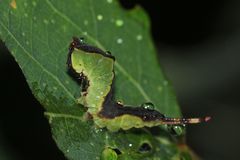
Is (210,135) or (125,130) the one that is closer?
(125,130)

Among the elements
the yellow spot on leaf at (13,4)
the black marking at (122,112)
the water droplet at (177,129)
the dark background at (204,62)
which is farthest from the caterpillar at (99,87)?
the dark background at (204,62)

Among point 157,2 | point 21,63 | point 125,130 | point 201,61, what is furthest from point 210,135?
point 21,63

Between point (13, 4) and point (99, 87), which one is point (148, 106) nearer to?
point (99, 87)

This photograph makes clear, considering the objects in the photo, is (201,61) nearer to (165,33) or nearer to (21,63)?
(165,33)

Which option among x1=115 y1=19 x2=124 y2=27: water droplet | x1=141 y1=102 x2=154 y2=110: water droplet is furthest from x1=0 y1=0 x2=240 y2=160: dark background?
x1=141 y1=102 x2=154 y2=110: water droplet

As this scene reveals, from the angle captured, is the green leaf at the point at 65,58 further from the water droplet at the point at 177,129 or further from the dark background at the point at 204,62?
the dark background at the point at 204,62

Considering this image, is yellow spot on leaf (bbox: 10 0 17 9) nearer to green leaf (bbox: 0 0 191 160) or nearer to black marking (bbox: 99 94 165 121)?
green leaf (bbox: 0 0 191 160)
